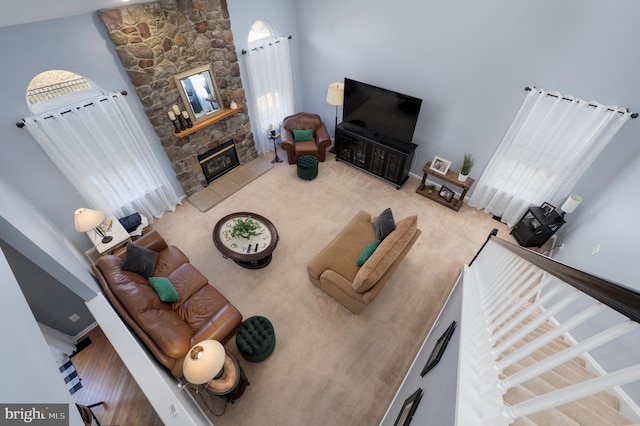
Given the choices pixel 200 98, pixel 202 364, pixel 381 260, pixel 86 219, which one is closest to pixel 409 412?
pixel 381 260

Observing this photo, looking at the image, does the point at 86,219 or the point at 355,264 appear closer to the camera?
the point at 86,219

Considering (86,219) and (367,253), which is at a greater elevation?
(86,219)

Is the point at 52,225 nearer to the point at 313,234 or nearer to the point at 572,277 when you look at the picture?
the point at 313,234

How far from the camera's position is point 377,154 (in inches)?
211

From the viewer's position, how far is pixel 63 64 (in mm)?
3207

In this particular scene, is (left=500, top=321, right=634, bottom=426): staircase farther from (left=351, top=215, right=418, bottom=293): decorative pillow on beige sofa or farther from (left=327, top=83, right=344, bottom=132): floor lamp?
(left=327, top=83, right=344, bottom=132): floor lamp

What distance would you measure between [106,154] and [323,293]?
147 inches

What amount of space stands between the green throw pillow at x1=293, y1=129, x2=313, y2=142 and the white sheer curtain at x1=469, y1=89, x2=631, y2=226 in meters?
3.42

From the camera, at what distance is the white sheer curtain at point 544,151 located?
3.44 meters

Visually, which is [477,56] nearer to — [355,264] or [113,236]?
[355,264]

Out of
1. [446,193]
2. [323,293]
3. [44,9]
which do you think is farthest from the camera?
[446,193]

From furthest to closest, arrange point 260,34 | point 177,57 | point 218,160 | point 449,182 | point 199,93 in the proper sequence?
point 218,160 < point 260,34 < point 449,182 < point 199,93 < point 177,57

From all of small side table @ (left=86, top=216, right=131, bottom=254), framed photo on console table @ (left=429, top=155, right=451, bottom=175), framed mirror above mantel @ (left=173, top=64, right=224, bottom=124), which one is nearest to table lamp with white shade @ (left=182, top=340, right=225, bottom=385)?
small side table @ (left=86, top=216, right=131, bottom=254)

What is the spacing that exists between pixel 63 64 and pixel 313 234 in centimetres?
387
